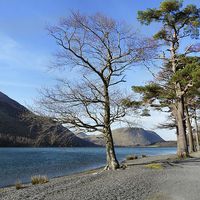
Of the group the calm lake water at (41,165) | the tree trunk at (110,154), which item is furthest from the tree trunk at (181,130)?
the tree trunk at (110,154)

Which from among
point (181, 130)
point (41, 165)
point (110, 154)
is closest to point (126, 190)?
point (110, 154)

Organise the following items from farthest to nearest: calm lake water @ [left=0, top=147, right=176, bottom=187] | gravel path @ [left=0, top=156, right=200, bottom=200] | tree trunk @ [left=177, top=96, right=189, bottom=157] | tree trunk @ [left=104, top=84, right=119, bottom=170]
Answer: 1. tree trunk @ [left=177, top=96, right=189, bottom=157]
2. calm lake water @ [left=0, top=147, right=176, bottom=187]
3. tree trunk @ [left=104, top=84, right=119, bottom=170]
4. gravel path @ [left=0, top=156, right=200, bottom=200]

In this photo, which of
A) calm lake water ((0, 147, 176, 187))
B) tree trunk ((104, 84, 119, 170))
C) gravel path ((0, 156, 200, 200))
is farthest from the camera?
calm lake water ((0, 147, 176, 187))

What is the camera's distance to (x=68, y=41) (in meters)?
19.1

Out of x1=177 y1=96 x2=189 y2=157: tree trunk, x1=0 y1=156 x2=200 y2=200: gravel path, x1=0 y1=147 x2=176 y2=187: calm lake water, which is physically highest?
x1=177 y1=96 x2=189 y2=157: tree trunk

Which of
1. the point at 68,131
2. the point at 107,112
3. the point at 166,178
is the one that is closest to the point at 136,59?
the point at 107,112

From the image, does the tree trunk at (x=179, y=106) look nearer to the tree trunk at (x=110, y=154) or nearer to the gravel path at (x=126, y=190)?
A: the tree trunk at (x=110, y=154)

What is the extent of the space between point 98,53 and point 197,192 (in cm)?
1116

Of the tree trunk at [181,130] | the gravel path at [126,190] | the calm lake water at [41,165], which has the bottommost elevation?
the gravel path at [126,190]

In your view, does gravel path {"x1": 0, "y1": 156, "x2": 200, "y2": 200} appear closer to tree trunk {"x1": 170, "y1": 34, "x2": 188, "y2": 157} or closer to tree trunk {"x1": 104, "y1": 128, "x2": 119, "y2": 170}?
tree trunk {"x1": 104, "y1": 128, "x2": 119, "y2": 170}

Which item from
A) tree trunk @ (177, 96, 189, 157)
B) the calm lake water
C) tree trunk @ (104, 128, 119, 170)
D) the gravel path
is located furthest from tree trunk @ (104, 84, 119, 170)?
tree trunk @ (177, 96, 189, 157)

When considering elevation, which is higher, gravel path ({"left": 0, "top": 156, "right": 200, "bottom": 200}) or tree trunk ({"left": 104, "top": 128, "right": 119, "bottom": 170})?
Result: tree trunk ({"left": 104, "top": 128, "right": 119, "bottom": 170})

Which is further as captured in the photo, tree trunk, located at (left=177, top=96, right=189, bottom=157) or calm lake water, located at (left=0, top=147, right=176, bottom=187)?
tree trunk, located at (left=177, top=96, right=189, bottom=157)

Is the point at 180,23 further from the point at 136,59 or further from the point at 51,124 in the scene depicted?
the point at 51,124
